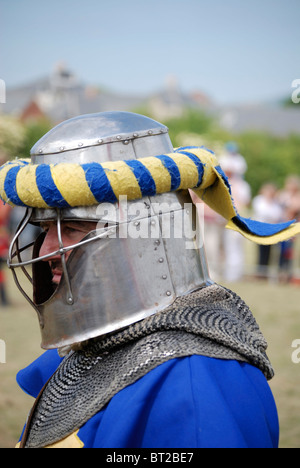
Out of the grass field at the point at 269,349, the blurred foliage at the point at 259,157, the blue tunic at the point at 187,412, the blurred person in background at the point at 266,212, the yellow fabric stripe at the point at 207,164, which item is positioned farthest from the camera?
the blurred foliage at the point at 259,157

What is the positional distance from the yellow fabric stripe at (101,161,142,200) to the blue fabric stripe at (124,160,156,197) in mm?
13

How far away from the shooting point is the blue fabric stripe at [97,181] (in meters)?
1.79

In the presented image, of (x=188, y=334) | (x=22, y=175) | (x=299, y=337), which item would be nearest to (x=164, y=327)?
(x=188, y=334)

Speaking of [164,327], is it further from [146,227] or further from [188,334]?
[146,227]

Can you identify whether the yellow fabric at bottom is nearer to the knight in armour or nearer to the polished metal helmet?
the knight in armour

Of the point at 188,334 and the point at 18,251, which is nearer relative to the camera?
the point at 188,334

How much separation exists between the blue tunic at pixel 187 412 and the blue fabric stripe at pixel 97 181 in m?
0.62

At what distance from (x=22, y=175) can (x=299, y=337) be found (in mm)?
5486

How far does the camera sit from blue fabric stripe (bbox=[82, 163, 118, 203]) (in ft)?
5.87

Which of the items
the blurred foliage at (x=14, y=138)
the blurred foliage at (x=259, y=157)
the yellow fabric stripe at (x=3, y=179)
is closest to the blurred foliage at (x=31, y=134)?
the blurred foliage at (x=14, y=138)

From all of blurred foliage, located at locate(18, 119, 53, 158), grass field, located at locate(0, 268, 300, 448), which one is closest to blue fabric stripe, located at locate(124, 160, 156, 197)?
grass field, located at locate(0, 268, 300, 448)

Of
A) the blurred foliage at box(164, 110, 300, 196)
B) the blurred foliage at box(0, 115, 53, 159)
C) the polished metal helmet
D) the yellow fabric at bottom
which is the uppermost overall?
the polished metal helmet

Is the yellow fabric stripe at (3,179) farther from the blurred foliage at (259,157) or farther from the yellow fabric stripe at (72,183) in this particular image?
the blurred foliage at (259,157)

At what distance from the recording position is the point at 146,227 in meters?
1.90
